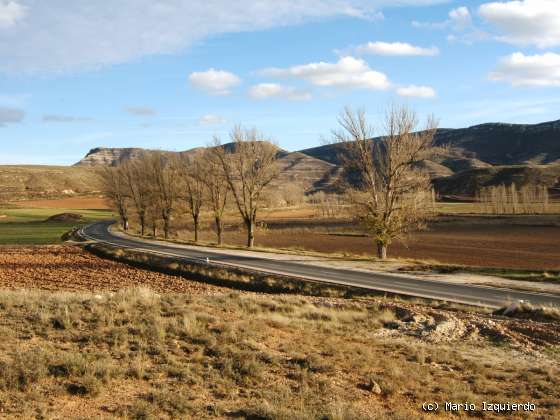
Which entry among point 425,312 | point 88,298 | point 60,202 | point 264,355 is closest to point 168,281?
point 88,298

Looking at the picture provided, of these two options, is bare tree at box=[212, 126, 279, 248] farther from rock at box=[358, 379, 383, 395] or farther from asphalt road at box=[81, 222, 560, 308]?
rock at box=[358, 379, 383, 395]

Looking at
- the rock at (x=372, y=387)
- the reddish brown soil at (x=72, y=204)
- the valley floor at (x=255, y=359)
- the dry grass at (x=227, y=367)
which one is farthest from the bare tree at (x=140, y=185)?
the reddish brown soil at (x=72, y=204)

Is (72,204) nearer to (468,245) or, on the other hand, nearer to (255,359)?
(468,245)

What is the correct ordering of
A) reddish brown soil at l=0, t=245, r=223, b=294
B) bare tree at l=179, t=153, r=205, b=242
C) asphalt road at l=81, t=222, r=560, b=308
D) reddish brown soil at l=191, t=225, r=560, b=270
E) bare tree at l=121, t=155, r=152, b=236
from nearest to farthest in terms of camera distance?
asphalt road at l=81, t=222, r=560, b=308
reddish brown soil at l=0, t=245, r=223, b=294
reddish brown soil at l=191, t=225, r=560, b=270
bare tree at l=179, t=153, r=205, b=242
bare tree at l=121, t=155, r=152, b=236

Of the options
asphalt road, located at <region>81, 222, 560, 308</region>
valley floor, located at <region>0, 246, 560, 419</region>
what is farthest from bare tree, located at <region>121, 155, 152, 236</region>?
valley floor, located at <region>0, 246, 560, 419</region>

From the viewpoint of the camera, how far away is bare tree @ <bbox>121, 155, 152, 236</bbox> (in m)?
67.7

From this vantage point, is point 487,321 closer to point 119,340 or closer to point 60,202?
point 119,340

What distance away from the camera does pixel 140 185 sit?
70438 mm

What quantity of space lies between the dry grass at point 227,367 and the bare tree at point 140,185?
53.3m

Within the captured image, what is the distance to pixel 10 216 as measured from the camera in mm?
111562

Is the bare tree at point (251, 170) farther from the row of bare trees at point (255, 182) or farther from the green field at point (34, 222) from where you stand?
the green field at point (34, 222)

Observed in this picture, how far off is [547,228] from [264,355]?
83.3 m

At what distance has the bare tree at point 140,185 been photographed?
6768 cm

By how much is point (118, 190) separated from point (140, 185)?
10.4 m
